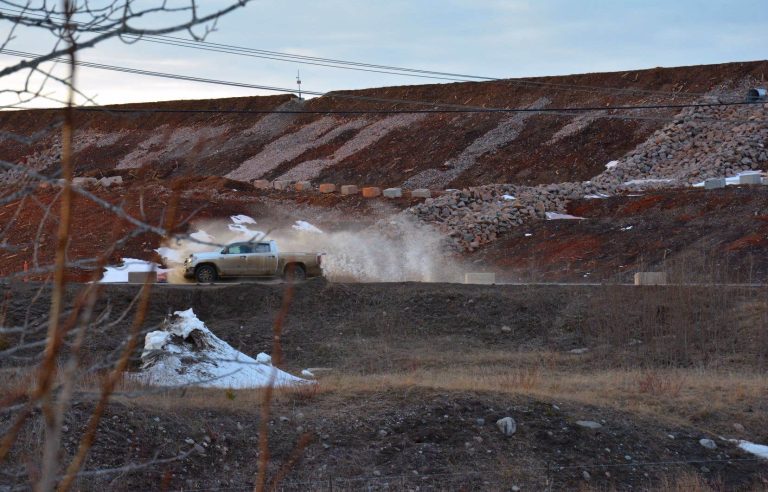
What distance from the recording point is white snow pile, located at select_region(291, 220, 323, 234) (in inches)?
1785

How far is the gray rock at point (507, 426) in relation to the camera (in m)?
14.8

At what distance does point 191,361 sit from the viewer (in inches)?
726

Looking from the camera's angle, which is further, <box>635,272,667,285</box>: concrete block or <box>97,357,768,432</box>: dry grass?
<box>635,272,667,285</box>: concrete block

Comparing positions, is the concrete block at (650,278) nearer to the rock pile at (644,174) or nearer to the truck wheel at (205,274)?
the truck wheel at (205,274)

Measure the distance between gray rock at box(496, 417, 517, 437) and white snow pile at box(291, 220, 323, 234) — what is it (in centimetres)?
3057

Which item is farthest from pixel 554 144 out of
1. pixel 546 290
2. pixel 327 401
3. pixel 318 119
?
pixel 327 401

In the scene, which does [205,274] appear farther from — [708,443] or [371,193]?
[371,193]

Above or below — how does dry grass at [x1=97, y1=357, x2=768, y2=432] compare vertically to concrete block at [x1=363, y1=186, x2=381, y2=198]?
below

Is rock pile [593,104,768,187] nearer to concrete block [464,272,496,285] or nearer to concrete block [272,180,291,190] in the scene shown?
concrete block [272,180,291,190]

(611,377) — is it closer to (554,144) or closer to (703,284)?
(703,284)

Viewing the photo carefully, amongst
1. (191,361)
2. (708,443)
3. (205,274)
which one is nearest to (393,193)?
(205,274)

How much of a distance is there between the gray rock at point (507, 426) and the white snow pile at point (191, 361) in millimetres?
3962

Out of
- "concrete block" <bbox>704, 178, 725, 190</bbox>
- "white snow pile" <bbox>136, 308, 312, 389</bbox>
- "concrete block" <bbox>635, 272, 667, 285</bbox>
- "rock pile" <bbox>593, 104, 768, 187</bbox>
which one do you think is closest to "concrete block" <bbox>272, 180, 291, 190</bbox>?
"rock pile" <bbox>593, 104, 768, 187</bbox>

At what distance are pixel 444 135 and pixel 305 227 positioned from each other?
120 ft
